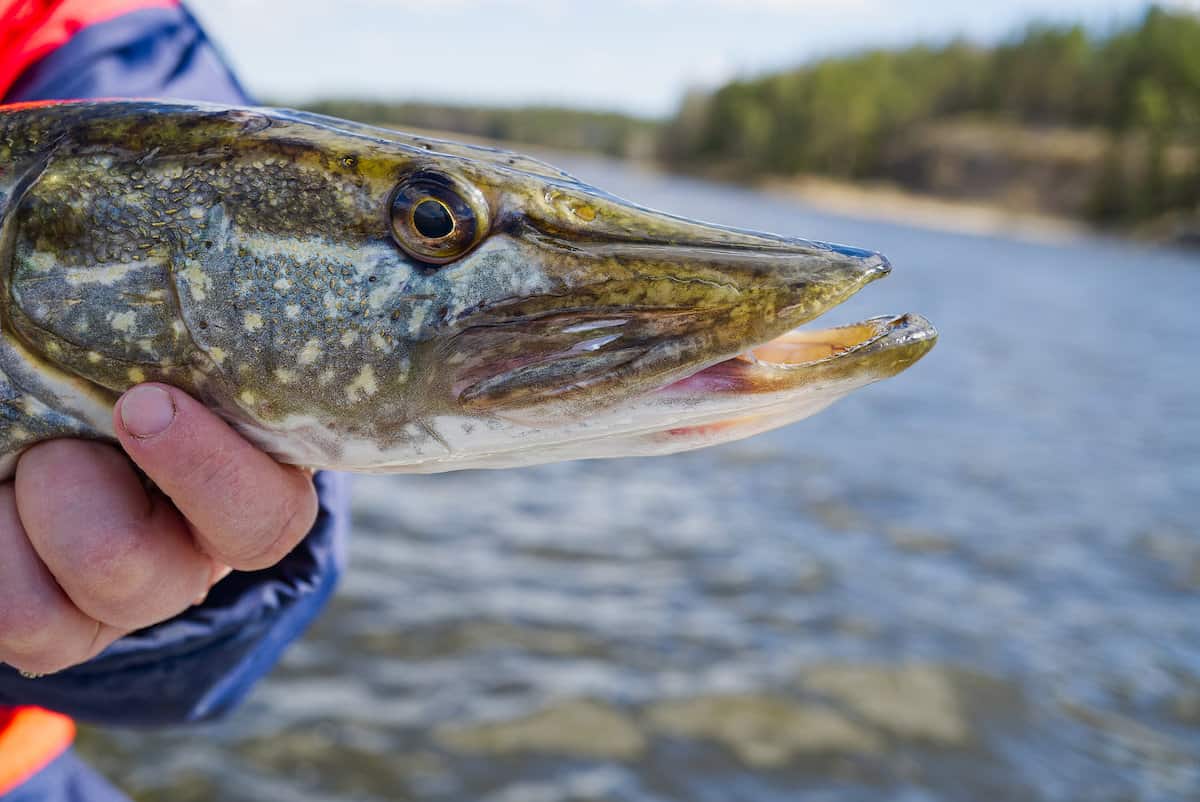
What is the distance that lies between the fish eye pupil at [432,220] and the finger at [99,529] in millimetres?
688

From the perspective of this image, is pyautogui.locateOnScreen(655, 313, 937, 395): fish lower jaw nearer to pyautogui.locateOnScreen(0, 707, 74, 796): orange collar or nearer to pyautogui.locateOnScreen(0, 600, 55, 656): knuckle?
pyautogui.locateOnScreen(0, 600, 55, 656): knuckle

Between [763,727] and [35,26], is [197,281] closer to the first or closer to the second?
[35,26]

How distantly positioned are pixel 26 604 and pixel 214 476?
1.38ft

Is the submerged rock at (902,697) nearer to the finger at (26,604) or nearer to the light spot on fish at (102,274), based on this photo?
the finger at (26,604)

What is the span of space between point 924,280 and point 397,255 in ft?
86.3

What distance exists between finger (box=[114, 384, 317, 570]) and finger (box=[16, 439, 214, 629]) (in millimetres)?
77

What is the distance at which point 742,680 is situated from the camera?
5.50 metres

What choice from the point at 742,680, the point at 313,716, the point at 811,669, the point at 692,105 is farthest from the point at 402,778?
the point at 692,105

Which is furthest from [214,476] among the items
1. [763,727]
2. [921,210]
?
[921,210]

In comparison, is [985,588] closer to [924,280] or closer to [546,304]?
[546,304]

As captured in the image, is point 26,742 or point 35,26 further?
point 26,742

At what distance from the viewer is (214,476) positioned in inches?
64.2

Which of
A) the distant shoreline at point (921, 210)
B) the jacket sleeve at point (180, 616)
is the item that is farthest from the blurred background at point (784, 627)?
the distant shoreline at point (921, 210)

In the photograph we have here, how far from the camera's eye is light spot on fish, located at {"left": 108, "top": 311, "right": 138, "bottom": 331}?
5.15ft
